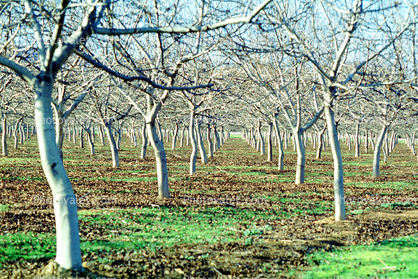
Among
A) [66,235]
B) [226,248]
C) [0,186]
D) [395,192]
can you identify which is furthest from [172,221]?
[395,192]

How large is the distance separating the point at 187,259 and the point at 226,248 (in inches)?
41.2

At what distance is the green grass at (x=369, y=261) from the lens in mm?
5781

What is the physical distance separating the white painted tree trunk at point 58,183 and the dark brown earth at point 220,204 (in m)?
0.32

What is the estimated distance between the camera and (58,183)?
16.9 ft

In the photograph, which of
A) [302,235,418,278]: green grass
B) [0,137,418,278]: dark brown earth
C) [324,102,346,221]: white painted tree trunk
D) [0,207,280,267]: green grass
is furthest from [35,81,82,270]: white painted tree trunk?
[324,102,346,221]: white painted tree trunk

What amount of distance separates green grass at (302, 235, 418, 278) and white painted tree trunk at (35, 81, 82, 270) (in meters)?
3.59

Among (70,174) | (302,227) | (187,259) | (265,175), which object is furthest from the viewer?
(265,175)

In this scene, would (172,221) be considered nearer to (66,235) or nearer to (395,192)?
(66,235)

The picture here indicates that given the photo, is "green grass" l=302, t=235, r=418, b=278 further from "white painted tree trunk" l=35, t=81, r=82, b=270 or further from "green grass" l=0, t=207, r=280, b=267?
"white painted tree trunk" l=35, t=81, r=82, b=270

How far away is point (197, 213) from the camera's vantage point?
10.9 metres

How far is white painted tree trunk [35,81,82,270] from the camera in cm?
507

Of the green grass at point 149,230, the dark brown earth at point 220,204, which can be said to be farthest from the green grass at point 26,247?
the dark brown earth at point 220,204

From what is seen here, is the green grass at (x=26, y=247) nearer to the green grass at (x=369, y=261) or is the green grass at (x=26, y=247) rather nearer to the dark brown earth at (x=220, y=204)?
the dark brown earth at (x=220, y=204)

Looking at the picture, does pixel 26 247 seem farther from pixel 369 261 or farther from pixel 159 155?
pixel 369 261
